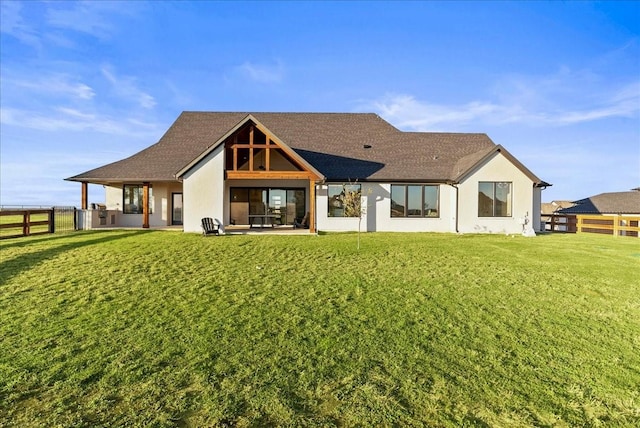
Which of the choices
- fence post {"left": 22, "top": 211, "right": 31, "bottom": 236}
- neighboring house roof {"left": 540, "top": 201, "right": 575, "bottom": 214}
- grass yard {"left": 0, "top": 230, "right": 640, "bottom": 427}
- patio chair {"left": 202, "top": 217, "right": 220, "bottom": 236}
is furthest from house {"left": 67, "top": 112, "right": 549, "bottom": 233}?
neighboring house roof {"left": 540, "top": 201, "right": 575, "bottom": 214}

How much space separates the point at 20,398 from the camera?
4.50m

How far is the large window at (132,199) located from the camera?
880 inches

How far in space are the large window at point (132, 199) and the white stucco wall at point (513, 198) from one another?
19502 millimetres

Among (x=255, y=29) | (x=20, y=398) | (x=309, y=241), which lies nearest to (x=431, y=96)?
(x=255, y=29)

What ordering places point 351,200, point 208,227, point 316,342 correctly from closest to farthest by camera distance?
point 316,342, point 208,227, point 351,200

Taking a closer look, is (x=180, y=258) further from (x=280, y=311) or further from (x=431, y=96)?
(x=431, y=96)

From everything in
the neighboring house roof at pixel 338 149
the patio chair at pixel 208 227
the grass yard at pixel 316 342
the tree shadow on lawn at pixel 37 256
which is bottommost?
the grass yard at pixel 316 342

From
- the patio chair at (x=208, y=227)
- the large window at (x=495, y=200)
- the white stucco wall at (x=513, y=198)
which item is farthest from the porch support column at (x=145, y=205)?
the large window at (x=495, y=200)

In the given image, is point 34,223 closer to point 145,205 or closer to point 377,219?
point 145,205

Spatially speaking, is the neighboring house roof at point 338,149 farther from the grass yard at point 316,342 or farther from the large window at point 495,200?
the grass yard at point 316,342

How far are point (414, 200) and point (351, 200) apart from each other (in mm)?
4897

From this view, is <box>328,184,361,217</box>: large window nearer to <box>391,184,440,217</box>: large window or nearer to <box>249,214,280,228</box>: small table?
<box>391,184,440,217</box>: large window

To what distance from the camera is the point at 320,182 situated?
1969cm

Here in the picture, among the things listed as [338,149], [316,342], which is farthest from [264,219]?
Result: [316,342]
